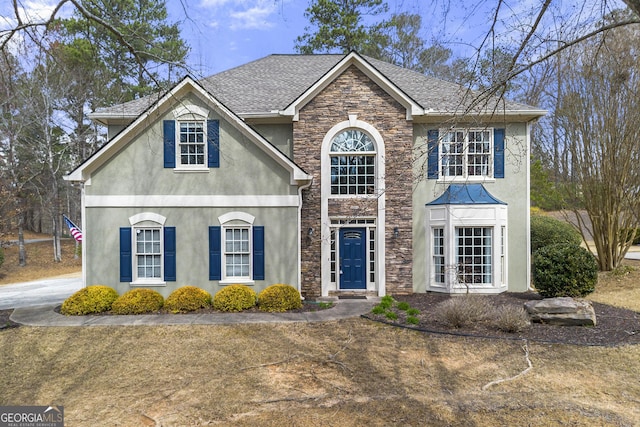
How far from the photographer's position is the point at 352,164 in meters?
12.6

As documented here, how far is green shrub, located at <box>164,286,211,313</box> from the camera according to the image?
10.2m

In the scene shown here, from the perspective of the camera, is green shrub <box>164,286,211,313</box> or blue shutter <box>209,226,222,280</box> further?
blue shutter <box>209,226,222,280</box>

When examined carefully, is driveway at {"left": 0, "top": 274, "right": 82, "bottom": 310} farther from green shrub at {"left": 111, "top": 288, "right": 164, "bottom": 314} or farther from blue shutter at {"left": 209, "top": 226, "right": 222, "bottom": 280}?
blue shutter at {"left": 209, "top": 226, "right": 222, "bottom": 280}

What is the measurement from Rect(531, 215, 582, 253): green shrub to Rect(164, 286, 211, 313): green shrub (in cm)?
1316

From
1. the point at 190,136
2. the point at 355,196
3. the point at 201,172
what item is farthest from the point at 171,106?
the point at 355,196

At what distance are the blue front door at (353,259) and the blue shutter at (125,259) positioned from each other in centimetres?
669

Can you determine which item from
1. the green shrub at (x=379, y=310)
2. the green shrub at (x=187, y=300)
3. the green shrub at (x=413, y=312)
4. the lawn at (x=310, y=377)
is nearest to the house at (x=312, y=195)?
the green shrub at (x=187, y=300)

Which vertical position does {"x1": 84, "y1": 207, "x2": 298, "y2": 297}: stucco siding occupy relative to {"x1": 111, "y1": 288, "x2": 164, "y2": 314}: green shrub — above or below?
above

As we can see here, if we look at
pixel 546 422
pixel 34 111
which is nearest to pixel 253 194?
pixel 546 422

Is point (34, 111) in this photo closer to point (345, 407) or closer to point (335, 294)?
point (335, 294)

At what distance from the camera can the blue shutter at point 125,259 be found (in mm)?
10984

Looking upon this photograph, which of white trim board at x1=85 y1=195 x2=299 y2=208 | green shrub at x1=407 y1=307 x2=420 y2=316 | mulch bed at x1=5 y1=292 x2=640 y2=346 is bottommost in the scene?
mulch bed at x1=5 y1=292 x2=640 y2=346

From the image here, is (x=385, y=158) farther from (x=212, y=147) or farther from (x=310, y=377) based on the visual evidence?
(x=310, y=377)

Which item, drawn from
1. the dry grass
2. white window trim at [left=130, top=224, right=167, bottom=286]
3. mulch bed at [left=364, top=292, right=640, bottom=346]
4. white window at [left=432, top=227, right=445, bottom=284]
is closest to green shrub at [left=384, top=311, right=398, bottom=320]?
mulch bed at [left=364, top=292, right=640, bottom=346]
